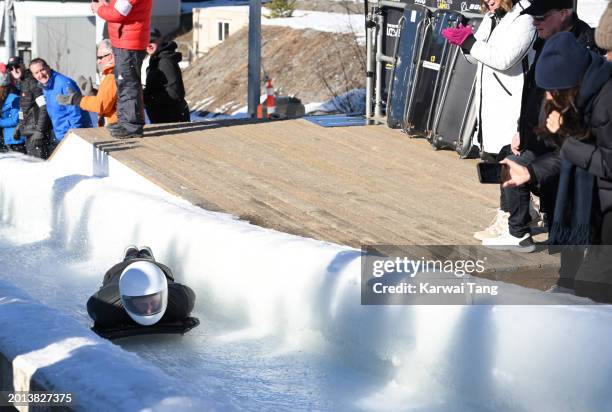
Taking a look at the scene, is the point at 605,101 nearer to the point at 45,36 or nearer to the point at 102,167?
the point at 102,167

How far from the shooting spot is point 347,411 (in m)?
4.19

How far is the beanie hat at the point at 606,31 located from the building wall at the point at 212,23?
30518mm

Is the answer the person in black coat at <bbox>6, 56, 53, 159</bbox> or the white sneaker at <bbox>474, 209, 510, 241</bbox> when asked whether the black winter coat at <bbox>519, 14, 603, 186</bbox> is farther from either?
the person in black coat at <bbox>6, 56, 53, 159</bbox>

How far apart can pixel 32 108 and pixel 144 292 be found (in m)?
5.04

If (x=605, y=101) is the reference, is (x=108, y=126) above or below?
below

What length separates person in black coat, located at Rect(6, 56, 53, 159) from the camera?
9383 mm

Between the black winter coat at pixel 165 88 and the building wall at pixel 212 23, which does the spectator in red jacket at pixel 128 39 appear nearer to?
the black winter coat at pixel 165 88

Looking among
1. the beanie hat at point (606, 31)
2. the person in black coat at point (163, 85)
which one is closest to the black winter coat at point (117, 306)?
the beanie hat at point (606, 31)

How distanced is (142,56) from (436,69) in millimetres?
2243

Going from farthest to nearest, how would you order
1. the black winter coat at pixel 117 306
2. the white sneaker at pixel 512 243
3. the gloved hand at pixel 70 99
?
the gloved hand at pixel 70 99, the white sneaker at pixel 512 243, the black winter coat at pixel 117 306

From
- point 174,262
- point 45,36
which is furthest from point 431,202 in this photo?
point 45,36

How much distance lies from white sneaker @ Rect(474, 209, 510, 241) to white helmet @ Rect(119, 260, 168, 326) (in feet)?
5.63

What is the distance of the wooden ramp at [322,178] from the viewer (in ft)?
19.5

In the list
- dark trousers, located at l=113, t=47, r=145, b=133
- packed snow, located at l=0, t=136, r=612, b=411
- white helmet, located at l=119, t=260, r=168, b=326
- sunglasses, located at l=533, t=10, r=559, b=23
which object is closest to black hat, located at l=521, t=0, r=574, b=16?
sunglasses, located at l=533, t=10, r=559, b=23
